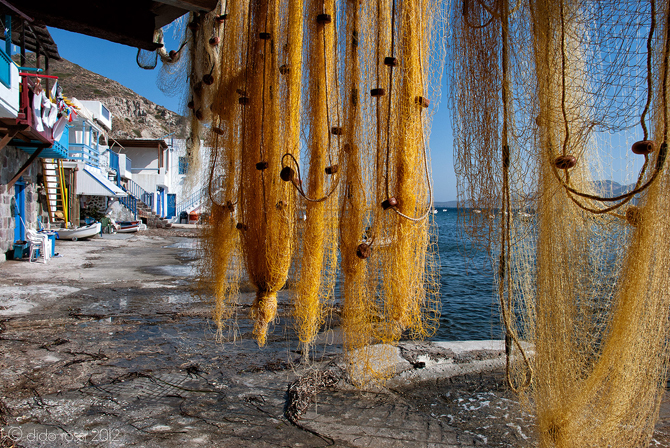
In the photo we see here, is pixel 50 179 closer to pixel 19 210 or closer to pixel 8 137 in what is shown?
pixel 19 210

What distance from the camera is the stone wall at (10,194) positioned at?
477 inches

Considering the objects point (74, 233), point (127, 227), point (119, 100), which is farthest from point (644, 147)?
point (119, 100)

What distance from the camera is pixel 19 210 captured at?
13469 millimetres

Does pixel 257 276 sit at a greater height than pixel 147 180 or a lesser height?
lesser

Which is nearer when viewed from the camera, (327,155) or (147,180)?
(327,155)

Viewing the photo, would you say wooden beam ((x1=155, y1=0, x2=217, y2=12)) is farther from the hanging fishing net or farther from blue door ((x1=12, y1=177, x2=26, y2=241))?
blue door ((x1=12, y1=177, x2=26, y2=241))

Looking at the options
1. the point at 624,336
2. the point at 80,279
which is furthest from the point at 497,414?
the point at 80,279

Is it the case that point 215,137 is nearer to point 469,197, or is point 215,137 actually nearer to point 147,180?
point 469,197

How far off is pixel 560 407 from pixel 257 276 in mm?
2021

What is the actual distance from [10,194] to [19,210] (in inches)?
38.7

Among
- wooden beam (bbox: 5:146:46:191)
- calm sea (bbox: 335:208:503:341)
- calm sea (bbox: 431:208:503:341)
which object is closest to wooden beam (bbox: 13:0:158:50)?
calm sea (bbox: 335:208:503:341)

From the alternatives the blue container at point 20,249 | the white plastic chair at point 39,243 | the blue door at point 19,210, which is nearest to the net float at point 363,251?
the white plastic chair at point 39,243

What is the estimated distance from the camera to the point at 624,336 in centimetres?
160

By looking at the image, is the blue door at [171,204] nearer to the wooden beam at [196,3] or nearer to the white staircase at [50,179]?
the white staircase at [50,179]
